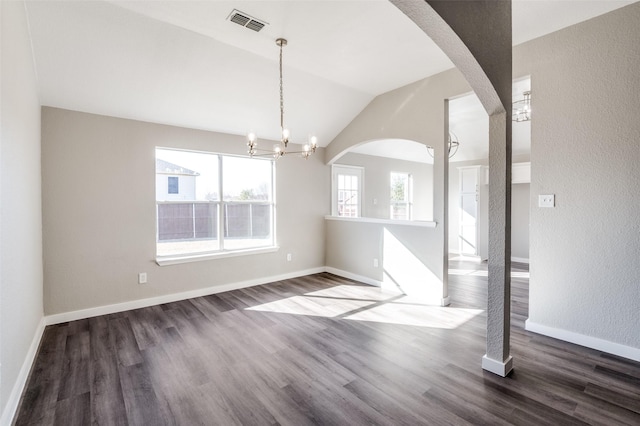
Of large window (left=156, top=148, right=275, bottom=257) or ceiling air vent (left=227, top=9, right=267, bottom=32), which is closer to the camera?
ceiling air vent (left=227, top=9, right=267, bottom=32)

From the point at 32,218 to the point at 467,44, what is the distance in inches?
145

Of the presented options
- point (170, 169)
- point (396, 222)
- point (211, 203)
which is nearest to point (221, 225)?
point (211, 203)

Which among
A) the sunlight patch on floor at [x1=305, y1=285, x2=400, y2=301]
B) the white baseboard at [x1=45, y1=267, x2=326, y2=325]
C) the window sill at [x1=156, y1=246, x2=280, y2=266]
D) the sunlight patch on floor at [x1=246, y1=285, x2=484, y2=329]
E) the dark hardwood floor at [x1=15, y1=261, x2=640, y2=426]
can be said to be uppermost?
the window sill at [x1=156, y1=246, x2=280, y2=266]

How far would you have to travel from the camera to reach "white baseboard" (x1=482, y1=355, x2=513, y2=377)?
7.50 feet

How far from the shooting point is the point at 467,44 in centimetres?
177

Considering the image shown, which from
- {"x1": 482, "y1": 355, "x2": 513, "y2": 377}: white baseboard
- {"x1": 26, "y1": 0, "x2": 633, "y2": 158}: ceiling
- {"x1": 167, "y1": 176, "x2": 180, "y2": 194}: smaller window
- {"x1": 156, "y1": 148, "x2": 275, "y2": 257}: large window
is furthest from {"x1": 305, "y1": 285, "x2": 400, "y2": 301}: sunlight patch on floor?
{"x1": 26, "y1": 0, "x2": 633, "y2": 158}: ceiling

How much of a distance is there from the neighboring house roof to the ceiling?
1.76 ft

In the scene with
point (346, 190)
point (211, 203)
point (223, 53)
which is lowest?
point (211, 203)

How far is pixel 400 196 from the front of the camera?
25.4ft

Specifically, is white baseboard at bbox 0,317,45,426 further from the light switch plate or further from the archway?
the light switch plate

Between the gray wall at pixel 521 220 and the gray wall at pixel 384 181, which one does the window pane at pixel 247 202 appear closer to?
the gray wall at pixel 384 181

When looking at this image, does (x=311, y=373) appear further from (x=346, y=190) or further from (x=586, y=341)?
(x=346, y=190)

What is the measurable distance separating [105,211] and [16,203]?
151 centimetres

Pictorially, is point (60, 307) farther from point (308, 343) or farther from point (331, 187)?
point (331, 187)
